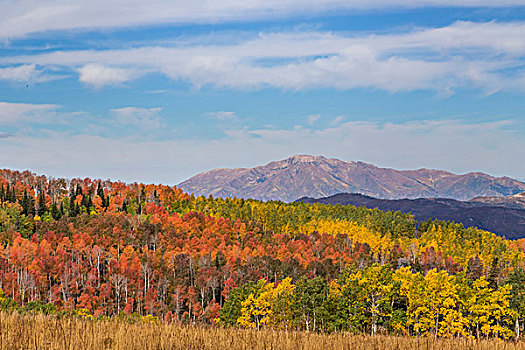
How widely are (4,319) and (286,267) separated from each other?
184 m

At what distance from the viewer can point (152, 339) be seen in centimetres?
1692

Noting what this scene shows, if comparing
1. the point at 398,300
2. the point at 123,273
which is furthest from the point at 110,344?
the point at 123,273

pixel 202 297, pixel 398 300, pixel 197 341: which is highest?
pixel 197 341

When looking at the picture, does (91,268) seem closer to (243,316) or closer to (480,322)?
(243,316)

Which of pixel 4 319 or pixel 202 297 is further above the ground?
pixel 4 319

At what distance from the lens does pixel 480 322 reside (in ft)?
294

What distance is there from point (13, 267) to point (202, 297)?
78353 millimetres

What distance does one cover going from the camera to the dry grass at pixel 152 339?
52.8ft

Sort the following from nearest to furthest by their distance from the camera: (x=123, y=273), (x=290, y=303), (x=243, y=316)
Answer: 1. (x=290, y=303)
2. (x=243, y=316)
3. (x=123, y=273)

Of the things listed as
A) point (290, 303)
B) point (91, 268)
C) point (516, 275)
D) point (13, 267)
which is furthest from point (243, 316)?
point (13, 267)

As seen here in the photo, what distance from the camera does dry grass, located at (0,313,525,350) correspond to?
1609 cm

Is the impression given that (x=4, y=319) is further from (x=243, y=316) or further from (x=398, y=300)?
(x=243, y=316)

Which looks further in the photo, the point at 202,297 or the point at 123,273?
the point at 123,273

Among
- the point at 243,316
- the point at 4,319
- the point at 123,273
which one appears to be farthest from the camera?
the point at 123,273
